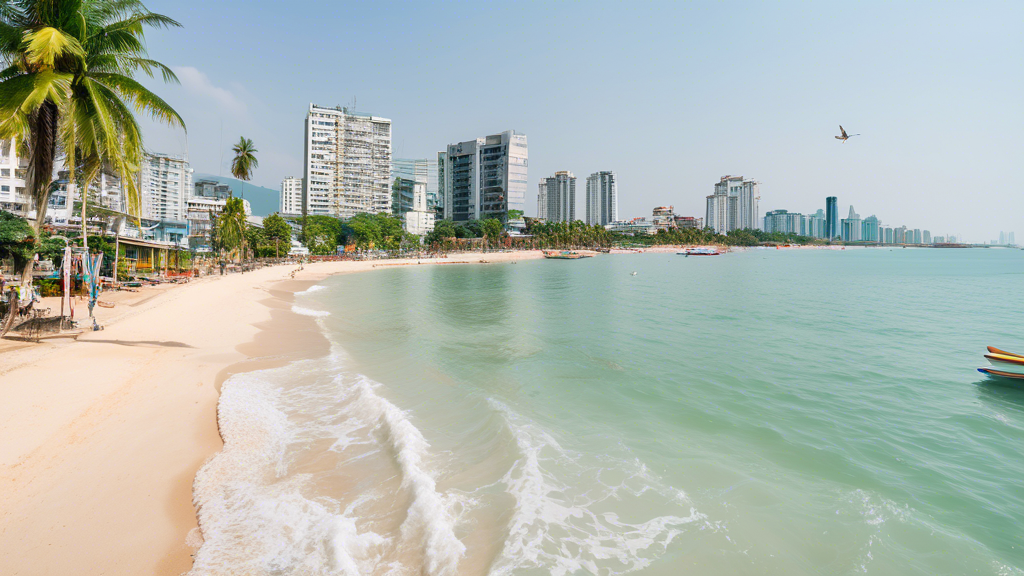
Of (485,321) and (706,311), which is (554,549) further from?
(706,311)

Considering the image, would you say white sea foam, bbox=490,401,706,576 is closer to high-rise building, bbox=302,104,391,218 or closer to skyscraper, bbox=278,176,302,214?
high-rise building, bbox=302,104,391,218

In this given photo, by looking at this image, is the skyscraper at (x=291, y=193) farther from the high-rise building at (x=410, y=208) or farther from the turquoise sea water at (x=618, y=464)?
the turquoise sea water at (x=618, y=464)

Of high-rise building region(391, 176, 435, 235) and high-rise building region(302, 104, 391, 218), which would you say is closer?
high-rise building region(302, 104, 391, 218)

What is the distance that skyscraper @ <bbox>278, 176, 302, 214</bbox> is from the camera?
195500 mm

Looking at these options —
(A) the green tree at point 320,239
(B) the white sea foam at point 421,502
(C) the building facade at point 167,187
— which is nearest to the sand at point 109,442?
(B) the white sea foam at point 421,502

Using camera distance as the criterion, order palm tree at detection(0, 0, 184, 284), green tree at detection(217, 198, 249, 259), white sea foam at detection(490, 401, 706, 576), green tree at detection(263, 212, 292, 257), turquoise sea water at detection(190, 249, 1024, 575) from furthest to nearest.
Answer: green tree at detection(263, 212, 292, 257) → green tree at detection(217, 198, 249, 259) → palm tree at detection(0, 0, 184, 284) → turquoise sea water at detection(190, 249, 1024, 575) → white sea foam at detection(490, 401, 706, 576)

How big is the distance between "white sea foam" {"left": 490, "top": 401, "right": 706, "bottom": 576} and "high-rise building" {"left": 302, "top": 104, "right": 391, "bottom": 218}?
139 m

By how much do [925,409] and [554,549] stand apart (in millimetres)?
10163

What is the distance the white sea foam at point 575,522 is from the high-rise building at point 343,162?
138887 millimetres

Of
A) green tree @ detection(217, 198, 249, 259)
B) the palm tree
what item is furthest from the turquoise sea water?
green tree @ detection(217, 198, 249, 259)

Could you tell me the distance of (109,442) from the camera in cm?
684

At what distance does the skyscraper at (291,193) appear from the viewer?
641 ft

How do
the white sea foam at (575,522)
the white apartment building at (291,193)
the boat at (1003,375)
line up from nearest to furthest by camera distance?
the white sea foam at (575,522)
the boat at (1003,375)
the white apartment building at (291,193)

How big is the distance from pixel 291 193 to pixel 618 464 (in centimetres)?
21595
